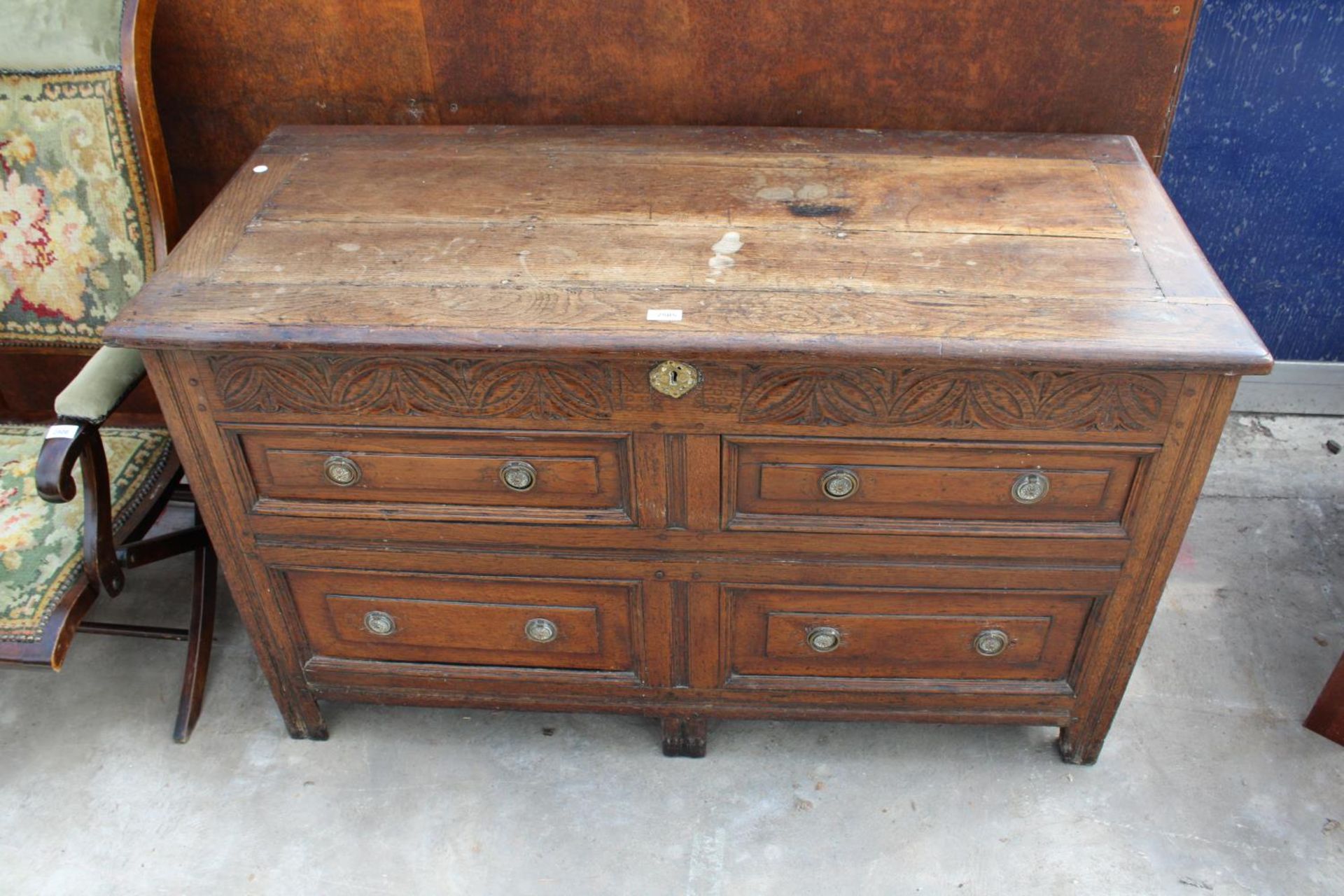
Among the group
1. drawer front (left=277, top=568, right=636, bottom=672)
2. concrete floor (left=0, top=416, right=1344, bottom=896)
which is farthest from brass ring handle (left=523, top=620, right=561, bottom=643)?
concrete floor (left=0, top=416, right=1344, bottom=896)

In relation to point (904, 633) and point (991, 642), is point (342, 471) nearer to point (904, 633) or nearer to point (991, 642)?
point (904, 633)

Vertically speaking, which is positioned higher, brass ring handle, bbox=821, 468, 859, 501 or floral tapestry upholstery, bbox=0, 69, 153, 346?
floral tapestry upholstery, bbox=0, 69, 153, 346

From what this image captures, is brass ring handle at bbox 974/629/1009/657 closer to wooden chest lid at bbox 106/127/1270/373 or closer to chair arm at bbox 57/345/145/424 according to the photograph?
wooden chest lid at bbox 106/127/1270/373

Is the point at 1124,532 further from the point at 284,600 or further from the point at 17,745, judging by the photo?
the point at 17,745

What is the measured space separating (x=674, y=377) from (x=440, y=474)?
0.46m

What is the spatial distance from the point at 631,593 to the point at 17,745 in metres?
1.44

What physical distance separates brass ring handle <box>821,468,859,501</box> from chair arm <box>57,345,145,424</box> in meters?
1.21

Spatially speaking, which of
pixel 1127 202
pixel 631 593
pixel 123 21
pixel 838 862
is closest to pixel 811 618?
pixel 631 593

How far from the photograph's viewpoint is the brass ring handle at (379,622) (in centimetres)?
194

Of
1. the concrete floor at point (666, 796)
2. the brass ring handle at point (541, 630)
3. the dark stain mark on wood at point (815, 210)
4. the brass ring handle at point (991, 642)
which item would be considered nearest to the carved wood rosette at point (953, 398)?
the dark stain mark on wood at point (815, 210)

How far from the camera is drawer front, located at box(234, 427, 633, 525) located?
166cm

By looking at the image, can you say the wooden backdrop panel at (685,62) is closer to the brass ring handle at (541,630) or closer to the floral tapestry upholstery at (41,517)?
the floral tapestry upholstery at (41,517)

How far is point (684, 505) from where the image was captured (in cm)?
171

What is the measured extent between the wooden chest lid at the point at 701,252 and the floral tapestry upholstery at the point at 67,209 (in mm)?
286
